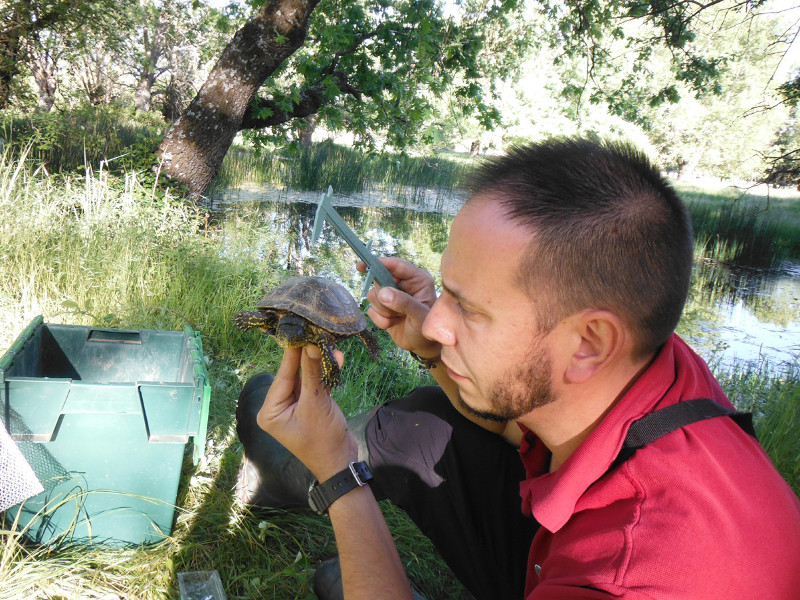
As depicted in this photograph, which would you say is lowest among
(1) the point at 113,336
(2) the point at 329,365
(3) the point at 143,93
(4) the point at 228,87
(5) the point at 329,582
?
(5) the point at 329,582

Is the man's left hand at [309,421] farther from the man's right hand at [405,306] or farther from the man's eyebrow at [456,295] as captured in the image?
the man's eyebrow at [456,295]

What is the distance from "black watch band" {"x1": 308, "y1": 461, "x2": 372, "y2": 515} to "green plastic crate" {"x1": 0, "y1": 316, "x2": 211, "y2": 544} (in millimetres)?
608

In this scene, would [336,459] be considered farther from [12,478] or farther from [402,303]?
[12,478]

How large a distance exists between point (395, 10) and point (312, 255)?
11.9 ft

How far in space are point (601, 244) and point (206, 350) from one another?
10.6 feet

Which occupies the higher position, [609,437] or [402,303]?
[402,303]

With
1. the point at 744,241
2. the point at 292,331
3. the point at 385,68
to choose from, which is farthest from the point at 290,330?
the point at 744,241

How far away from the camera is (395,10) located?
750 centimetres

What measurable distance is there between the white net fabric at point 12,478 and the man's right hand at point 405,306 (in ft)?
3.59

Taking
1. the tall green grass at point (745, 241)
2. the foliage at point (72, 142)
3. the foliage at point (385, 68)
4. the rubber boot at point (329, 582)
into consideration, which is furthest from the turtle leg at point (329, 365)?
the tall green grass at point (745, 241)

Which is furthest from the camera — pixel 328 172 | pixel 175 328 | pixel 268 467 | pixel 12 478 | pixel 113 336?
pixel 328 172

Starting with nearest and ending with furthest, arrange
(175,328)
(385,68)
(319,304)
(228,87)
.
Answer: (319,304) → (175,328) → (228,87) → (385,68)

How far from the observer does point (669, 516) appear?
1.02 metres

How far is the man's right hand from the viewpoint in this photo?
5.82 ft
